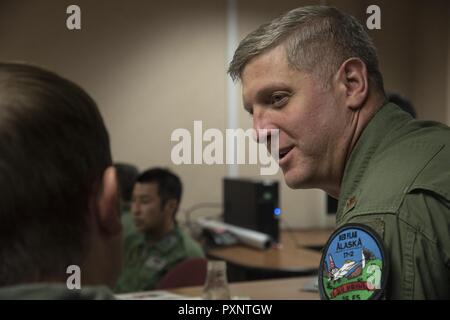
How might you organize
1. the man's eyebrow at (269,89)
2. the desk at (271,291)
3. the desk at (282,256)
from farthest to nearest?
1. the desk at (282,256)
2. the desk at (271,291)
3. the man's eyebrow at (269,89)

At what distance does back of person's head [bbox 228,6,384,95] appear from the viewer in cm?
117

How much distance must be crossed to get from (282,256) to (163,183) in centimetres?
87

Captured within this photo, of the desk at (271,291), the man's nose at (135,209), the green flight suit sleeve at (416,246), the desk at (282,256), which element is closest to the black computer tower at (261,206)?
the desk at (282,256)

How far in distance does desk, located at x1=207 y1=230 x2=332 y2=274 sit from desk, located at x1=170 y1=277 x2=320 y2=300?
0.48 metres

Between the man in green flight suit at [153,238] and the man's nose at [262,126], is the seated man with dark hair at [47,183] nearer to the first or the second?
the man's nose at [262,126]

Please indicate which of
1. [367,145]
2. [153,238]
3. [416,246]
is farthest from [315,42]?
[153,238]

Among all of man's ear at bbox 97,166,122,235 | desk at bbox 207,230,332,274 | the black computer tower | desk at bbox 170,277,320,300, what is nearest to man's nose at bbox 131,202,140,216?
desk at bbox 207,230,332,274

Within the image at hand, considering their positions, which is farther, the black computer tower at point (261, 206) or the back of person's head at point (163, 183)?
the black computer tower at point (261, 206)

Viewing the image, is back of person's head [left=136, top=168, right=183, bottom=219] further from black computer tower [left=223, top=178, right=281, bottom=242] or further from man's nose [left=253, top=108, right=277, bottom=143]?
man's nose [left=253, top=108, right=277, bottom=143]

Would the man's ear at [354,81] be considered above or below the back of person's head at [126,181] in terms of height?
above

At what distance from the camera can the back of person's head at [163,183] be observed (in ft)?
11.0

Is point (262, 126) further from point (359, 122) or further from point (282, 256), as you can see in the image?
point (282, 256)

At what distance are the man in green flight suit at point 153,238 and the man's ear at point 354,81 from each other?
78.1 inches
